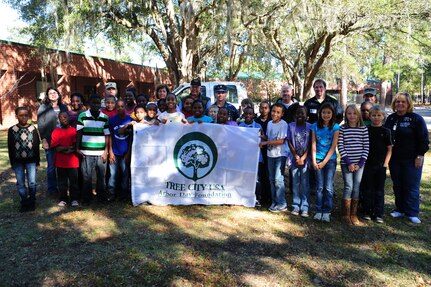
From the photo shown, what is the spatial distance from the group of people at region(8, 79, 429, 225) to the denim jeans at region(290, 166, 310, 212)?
14mm

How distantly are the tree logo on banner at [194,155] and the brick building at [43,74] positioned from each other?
31.5ft

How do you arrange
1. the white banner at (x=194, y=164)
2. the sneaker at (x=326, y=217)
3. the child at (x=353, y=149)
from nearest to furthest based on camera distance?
the child at (x=353, y=149) < the sneaker at (x=326, y=217) < the white banner at (x=194, y=164)

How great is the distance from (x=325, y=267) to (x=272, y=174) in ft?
5.90

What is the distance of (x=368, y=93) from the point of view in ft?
20.5

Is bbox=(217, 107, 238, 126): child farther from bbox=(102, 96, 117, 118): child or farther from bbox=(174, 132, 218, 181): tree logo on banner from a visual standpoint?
bbox=(102, 96, 117, 118): child

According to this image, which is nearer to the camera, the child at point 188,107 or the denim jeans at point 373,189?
the denim jeans at point 373,189

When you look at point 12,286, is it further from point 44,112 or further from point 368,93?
point 368,93

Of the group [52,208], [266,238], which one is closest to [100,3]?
[52,208]

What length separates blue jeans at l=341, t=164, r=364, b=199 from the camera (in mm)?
4609

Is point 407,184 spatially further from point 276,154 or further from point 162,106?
point 162,106

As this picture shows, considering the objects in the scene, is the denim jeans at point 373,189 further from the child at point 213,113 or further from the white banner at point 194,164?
the child at point 213,113

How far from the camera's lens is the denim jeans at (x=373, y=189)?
4.71 meters

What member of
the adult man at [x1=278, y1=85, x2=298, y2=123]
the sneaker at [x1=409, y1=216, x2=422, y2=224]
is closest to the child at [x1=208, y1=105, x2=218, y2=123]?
the adult man at [x1=278, y1=85, x2=298, y2=123]

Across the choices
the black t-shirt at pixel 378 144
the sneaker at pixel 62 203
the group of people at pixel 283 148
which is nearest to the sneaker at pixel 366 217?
the group of people at pixel 283 148
